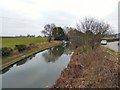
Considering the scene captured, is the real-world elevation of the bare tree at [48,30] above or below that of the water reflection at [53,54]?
above

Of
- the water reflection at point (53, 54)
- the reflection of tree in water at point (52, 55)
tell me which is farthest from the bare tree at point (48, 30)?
the reflection of tree in water at point (52, 55)

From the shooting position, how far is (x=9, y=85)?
14508 millimetres

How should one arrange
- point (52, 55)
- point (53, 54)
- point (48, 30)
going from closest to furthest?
point (52, 55) → point (53, 54) → point (48, 30)

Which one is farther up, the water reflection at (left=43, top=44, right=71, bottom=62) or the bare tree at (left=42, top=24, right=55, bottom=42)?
the bare tree at (left=42, top=24, right=55, bottom=42)

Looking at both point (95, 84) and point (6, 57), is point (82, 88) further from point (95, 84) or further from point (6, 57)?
point (6, 57)

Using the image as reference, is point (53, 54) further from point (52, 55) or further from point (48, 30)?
point (48, 30)

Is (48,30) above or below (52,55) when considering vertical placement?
above

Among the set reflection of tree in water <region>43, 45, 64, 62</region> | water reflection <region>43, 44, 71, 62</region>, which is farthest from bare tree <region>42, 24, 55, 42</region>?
reflection of tree in water <region>43, 45, 64, 62</region>

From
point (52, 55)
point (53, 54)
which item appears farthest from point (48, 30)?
point (52, 55)

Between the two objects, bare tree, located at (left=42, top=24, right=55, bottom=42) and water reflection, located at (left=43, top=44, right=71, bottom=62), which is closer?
water reflection, located at (left=43, top=44, right=71, bottom=62)

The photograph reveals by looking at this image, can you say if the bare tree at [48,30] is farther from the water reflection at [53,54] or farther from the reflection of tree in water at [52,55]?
the reflection of tree in water at [52,55]

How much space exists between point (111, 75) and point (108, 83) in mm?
817

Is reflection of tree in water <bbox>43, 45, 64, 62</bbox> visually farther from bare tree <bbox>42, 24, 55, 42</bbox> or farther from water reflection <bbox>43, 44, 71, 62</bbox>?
bare tree <bbox>42, 24, 55, 42</bbox>

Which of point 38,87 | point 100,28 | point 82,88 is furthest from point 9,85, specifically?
point 100,28
